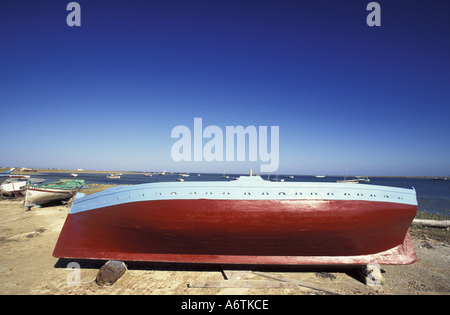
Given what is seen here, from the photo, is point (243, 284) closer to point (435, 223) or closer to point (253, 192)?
point (253, 192)

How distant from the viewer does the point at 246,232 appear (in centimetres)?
572

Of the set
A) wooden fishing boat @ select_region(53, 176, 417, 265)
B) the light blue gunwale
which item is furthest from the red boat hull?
the light blue gunwale

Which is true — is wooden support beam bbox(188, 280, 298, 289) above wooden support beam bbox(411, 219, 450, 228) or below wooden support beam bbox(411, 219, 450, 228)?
above

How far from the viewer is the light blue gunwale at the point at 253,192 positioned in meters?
5.73

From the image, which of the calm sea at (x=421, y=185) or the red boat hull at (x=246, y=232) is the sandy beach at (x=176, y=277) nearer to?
the red boat hull at (x=246, y=232)

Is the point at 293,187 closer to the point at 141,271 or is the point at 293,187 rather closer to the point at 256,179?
the point at 256,179

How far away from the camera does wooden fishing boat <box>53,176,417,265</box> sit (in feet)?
18.6

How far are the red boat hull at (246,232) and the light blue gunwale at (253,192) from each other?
0.15m

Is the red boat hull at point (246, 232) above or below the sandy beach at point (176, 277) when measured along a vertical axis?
above

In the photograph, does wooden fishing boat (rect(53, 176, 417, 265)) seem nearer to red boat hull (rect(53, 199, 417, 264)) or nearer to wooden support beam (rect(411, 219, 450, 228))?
red boat hull (rect(53, 199, 417, 264))

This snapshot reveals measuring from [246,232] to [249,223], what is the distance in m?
0.31

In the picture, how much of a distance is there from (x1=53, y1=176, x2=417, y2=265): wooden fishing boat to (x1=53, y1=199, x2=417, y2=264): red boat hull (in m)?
0.03

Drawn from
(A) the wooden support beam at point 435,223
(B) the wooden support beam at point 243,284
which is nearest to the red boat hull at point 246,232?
(B) the wooden support beam at point 243,284

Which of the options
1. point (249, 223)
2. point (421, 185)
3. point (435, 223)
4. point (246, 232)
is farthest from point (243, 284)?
point (421, 185)
